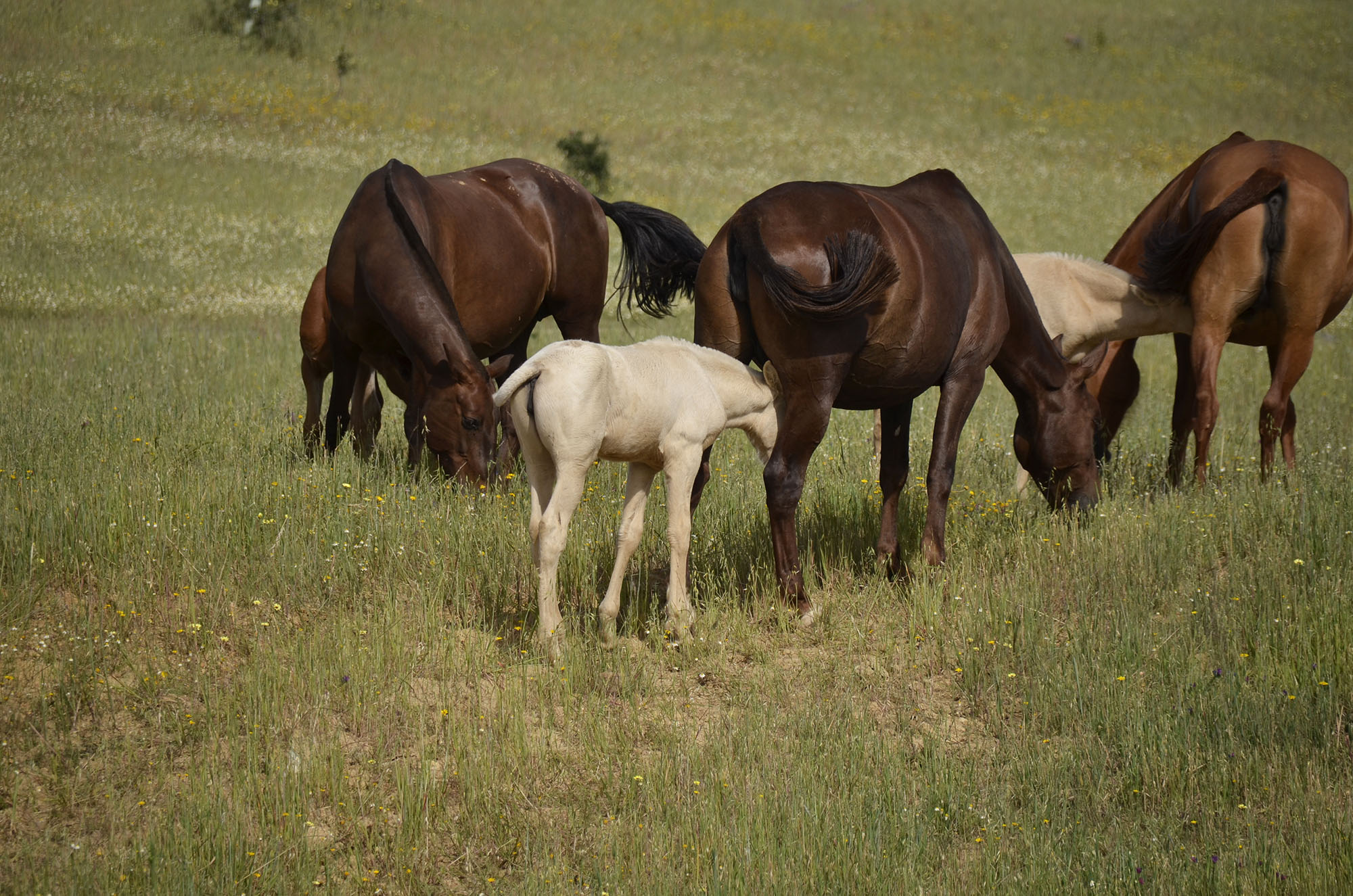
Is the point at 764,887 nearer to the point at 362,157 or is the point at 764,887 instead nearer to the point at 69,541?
the point at 69,541

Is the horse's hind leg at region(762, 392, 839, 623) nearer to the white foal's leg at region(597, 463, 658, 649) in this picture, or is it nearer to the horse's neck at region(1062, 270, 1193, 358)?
the white foal's leg at region(597, 463, 658, 649)

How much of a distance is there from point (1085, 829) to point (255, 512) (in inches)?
178

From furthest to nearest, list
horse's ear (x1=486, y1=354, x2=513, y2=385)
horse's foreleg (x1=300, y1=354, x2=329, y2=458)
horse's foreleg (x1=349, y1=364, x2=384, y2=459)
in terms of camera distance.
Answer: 1. horse's foreleg (x1=349, y1=364, x2=384, y2=459)
2. horse's foreleg (x1=300, y1=354, x2=329, y2=458)
3. horse's ear (x1=486, y1=354, x2=513, y2=385)

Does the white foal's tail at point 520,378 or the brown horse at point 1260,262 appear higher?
the brown horse at point 1260,262

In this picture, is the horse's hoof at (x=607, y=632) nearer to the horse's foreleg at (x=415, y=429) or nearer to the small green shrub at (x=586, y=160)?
the horse's foreleg at (x=415, y=429)

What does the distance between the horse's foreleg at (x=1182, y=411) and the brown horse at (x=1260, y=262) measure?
1.1 inches

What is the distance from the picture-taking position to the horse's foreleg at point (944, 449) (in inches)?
246

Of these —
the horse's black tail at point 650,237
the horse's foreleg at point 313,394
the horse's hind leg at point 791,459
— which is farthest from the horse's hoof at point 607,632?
the horse's black tail at point 650,237

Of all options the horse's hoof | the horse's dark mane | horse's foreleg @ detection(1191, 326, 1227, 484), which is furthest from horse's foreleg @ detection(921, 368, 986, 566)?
the horse's dark mane

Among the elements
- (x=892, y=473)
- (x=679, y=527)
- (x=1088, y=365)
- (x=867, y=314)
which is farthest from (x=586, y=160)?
(x=679, y=527)

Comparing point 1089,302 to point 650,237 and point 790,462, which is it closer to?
point 650,237

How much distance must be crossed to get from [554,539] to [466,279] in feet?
12.6

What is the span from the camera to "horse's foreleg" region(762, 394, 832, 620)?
5594 millimetres

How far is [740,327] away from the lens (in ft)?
19.3
